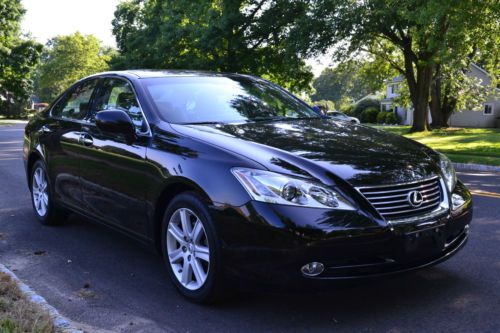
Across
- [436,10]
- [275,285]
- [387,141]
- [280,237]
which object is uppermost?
[436,10]

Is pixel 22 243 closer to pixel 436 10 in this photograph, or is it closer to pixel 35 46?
pixel 436 10

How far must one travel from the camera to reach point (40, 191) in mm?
6469

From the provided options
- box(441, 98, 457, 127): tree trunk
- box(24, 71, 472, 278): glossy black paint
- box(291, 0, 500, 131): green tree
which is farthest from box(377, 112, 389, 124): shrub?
box(24, 71, 472, 278): glossy black paint

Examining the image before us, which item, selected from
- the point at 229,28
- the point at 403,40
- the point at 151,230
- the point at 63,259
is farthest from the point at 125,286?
the point at 403,40

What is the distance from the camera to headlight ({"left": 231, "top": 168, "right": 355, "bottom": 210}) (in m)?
3.40

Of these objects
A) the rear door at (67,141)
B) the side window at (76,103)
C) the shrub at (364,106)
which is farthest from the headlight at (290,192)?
the shrub at (364,106)

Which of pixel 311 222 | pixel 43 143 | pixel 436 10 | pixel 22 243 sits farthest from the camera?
pixel 436 10

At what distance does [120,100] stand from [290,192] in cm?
229

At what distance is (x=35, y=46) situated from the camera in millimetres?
48875

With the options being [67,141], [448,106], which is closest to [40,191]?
[67,141]

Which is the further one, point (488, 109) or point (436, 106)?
point (488, 109)

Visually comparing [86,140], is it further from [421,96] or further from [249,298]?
[421,96]

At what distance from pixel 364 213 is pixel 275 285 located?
70cm

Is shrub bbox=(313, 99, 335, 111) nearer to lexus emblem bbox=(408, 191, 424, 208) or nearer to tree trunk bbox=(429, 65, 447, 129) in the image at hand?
lexus emblem bbox=(408, 191, 424, 208)
